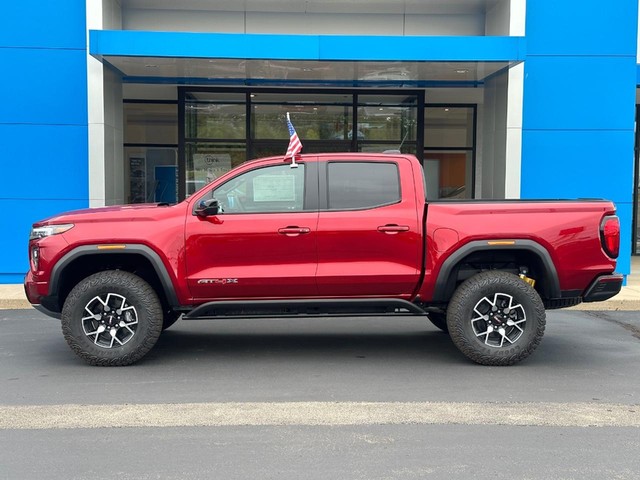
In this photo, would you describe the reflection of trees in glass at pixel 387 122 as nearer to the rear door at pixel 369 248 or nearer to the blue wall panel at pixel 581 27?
the blue wall panel at pixel 581 27

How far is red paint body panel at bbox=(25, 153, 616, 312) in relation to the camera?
6.75 m

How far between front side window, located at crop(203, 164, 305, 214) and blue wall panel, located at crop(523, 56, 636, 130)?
667 cm

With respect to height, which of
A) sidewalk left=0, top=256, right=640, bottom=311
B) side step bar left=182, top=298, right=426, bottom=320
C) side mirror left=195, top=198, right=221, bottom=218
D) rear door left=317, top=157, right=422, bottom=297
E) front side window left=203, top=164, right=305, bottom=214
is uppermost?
front side window left=203, top=164, right=305, bottom=214

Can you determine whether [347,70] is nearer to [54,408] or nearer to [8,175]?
[8,175]

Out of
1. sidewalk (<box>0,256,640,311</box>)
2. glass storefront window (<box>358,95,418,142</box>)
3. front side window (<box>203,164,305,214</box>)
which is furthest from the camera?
glass storefront window (<box>358,95,418,142</box>)

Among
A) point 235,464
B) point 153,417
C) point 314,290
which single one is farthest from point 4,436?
point 314,290

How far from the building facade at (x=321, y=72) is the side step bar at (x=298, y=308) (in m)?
5.80

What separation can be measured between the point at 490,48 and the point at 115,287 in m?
7.45

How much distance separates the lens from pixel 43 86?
471 inches

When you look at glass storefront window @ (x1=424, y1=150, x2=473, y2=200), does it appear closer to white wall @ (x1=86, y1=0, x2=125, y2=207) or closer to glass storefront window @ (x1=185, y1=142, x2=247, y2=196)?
glass storefront window @ (x1=185, y1=142, x2=247, y2=196)

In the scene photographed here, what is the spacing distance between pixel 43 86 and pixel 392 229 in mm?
7680

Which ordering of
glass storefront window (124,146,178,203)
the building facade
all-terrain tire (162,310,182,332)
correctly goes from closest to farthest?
all-terrain tire (162,310,182,332), the building facade, glass storefront window (124,146,178,203)

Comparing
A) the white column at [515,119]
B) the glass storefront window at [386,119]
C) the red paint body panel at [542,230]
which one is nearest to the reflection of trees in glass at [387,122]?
the glass storefront window at [386,119]

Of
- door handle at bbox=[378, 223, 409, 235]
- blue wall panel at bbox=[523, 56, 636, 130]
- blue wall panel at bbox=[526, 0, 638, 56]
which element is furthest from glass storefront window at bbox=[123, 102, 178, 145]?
door handle at bbox=[378, 223, 409, 235]
